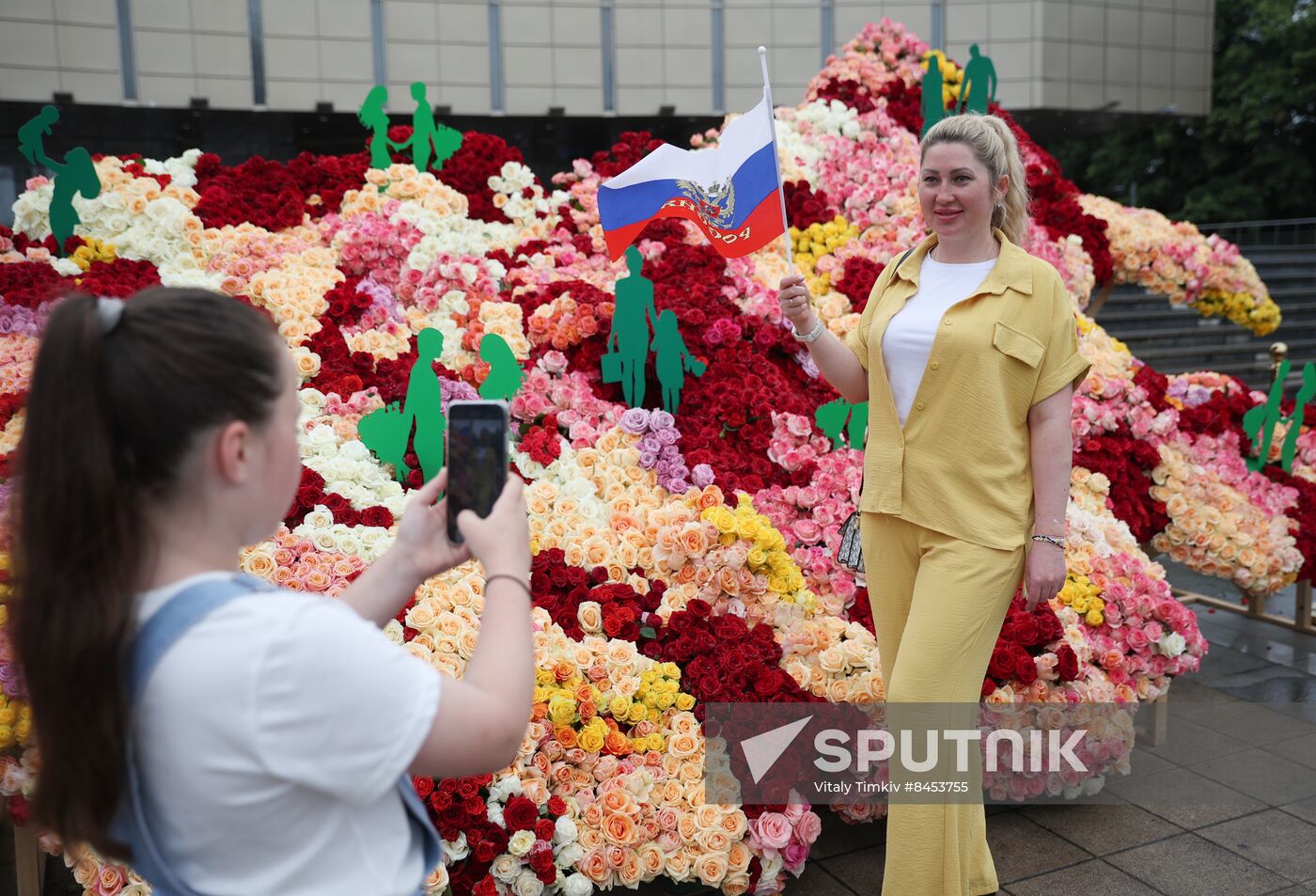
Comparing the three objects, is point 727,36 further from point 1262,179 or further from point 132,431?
point 132,431

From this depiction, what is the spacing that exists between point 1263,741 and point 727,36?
19.8 m

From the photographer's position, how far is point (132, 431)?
1076mm

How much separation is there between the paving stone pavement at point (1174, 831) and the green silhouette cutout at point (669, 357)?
166cm

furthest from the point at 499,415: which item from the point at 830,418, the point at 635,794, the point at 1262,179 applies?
the point at 1262,179

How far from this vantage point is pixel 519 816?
9.32 ft

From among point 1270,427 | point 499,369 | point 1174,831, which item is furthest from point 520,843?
point 1270,427

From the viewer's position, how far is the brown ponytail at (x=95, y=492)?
3.49ft

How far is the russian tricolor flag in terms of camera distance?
325cm

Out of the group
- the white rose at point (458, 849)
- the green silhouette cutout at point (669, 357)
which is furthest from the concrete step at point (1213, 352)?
the white rose at point (458, 849)

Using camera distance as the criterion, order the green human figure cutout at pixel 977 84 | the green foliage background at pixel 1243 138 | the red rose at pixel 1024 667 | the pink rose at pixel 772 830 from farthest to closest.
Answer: the green foliage background at pixel 1243 138 < the green human figure cutout at pixel 977 84 < the red rose at pixel 1024 667 < the pink rose at pixel 772 830

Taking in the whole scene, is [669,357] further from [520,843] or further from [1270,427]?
[1270,427]

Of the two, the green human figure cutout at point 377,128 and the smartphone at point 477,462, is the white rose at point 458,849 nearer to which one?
the smartphone at point 477,462

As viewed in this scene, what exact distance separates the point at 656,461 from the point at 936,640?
5.40 ft

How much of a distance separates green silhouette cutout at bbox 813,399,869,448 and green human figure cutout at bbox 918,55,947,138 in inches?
96.0
